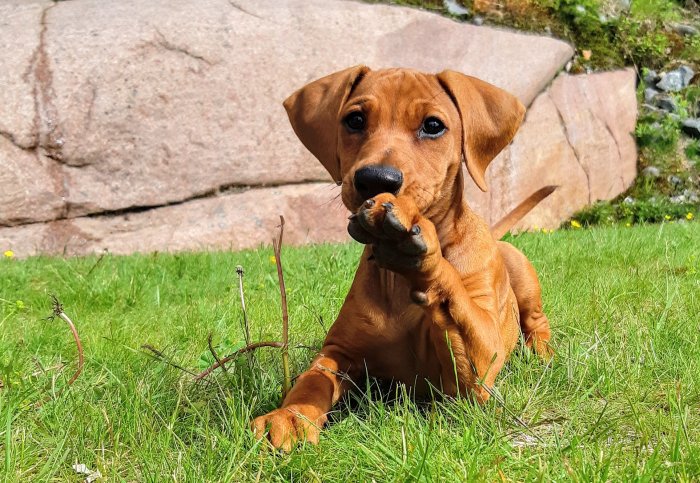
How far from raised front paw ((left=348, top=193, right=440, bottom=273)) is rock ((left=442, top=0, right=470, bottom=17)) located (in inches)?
255

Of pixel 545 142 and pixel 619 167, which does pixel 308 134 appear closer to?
pixel 545 142

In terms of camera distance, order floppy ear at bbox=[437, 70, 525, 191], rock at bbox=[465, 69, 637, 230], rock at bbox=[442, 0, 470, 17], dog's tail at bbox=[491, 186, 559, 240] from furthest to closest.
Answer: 1. rock at bbox=[442, 0, 470, 17]
2. rock at bbox=[465, 69, 637, 230]
3. dog's tail at bbox=[491, 186, 559, 240]
4. floppy ear at bbox=[437, 70, 525, 191]

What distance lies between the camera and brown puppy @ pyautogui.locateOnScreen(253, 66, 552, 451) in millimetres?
2189

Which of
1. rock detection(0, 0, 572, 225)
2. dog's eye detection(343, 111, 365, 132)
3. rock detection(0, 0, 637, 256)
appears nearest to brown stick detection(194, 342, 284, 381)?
dog's eye detection(343, 111, 365, 132)

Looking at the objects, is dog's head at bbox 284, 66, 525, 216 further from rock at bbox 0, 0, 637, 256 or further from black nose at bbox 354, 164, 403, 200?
rock at bbox 0, 0, 637, 256

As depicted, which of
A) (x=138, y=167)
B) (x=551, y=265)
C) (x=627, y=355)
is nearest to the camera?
(x=627, y=355)

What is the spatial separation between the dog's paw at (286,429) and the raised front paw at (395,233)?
525 millimetres

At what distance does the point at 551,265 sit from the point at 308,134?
7.46 ft

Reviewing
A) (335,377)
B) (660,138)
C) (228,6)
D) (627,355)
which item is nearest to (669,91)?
(660,138)

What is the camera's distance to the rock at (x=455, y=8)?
8016 mm

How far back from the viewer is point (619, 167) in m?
8.18

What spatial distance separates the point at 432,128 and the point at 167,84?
458cm

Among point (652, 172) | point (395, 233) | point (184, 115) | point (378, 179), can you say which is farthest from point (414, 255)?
point (652, 172)

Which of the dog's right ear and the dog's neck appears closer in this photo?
the dog's neck
